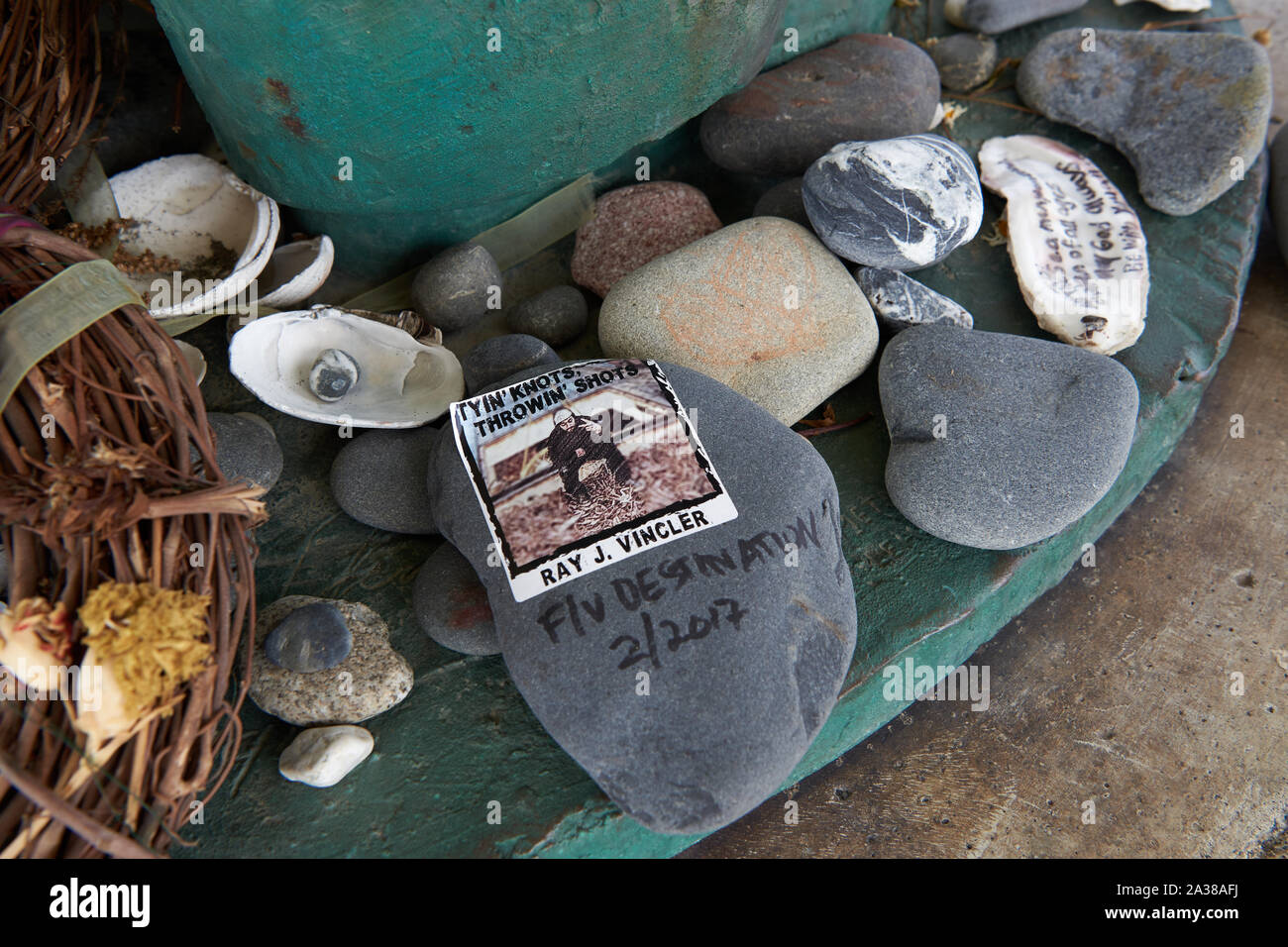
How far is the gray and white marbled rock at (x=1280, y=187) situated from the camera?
2689 mm

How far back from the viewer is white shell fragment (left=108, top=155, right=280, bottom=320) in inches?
83.7

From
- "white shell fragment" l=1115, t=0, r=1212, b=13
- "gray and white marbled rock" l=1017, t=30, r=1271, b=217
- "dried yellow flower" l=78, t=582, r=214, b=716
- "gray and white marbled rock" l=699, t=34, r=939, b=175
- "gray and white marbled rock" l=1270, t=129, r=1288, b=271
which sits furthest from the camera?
"white shell fragment" l=1115, t=0, r=1212, b=13

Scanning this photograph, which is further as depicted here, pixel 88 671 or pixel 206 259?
pixel 206 259

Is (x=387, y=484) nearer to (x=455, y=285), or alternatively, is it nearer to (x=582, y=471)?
(x=582, y=471)

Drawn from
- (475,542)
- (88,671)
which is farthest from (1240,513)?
(88,671)

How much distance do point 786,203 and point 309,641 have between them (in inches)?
64.5

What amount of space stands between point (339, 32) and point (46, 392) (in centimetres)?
85

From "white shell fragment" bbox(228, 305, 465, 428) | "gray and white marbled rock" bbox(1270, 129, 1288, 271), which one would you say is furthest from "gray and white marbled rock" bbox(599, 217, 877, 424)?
"gray and white marbled rock" bbox(1270, 129, 1288, 271)

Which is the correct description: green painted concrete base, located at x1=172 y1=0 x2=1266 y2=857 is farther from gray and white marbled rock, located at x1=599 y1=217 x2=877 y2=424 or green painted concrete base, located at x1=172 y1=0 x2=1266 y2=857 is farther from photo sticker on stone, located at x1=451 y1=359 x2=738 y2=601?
photo sticker on stone, located at x1=451 y1=359 x2=738 y2=601

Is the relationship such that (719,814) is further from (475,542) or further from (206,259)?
(206,259)

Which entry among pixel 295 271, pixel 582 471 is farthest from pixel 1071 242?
pixel 295 271

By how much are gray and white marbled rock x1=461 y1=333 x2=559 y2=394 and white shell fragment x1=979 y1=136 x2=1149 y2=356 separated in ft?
4.40

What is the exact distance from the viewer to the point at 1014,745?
6.73 ft

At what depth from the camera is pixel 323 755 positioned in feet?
5.21
